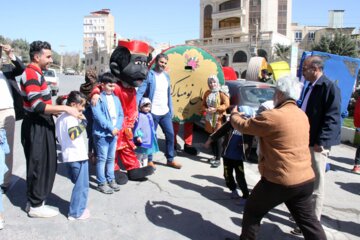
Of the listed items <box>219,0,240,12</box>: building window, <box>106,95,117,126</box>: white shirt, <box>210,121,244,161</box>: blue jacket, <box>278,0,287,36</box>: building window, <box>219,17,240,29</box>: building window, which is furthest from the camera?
<box>278,0,287,36</box>: building window

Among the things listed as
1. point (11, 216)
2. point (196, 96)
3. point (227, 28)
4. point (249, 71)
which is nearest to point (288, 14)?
point (227, 28)

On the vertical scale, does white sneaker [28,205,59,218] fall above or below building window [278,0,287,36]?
below

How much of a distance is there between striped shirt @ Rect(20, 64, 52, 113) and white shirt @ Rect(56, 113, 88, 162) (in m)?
0.26

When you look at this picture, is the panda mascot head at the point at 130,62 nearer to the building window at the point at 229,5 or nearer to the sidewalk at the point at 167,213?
the sidewalk at the point at 167,213

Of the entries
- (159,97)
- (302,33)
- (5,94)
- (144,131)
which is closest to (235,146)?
(144,131)

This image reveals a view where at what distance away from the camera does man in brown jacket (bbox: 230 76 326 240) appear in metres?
2.74

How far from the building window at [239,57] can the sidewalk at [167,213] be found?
152 feet

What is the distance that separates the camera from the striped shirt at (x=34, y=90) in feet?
11.2

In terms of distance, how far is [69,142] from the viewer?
3562 millimetres

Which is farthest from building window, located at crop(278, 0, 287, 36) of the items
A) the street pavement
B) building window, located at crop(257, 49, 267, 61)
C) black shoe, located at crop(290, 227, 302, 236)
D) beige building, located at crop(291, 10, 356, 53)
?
black shoe, located at crop(290, 227, 302, 236)

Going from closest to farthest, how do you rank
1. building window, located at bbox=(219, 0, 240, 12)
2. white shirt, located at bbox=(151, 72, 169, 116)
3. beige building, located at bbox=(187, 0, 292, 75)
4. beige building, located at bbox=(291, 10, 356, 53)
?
white shirt, located at bbox=(151, 72, 169, 116) < beige building, located at bbox=(291, 10, 356, 53) < beige building, located at bbox=(187, 0, 292, 75) < building window, located at bbox=(219, 0, 240, 12)

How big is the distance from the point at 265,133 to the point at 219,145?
11.0ft

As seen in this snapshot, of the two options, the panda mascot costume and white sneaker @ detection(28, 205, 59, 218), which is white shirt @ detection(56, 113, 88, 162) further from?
the panda mascot costume

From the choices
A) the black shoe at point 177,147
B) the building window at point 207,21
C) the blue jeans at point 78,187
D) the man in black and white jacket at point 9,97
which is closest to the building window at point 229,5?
the building window at point 207,21
